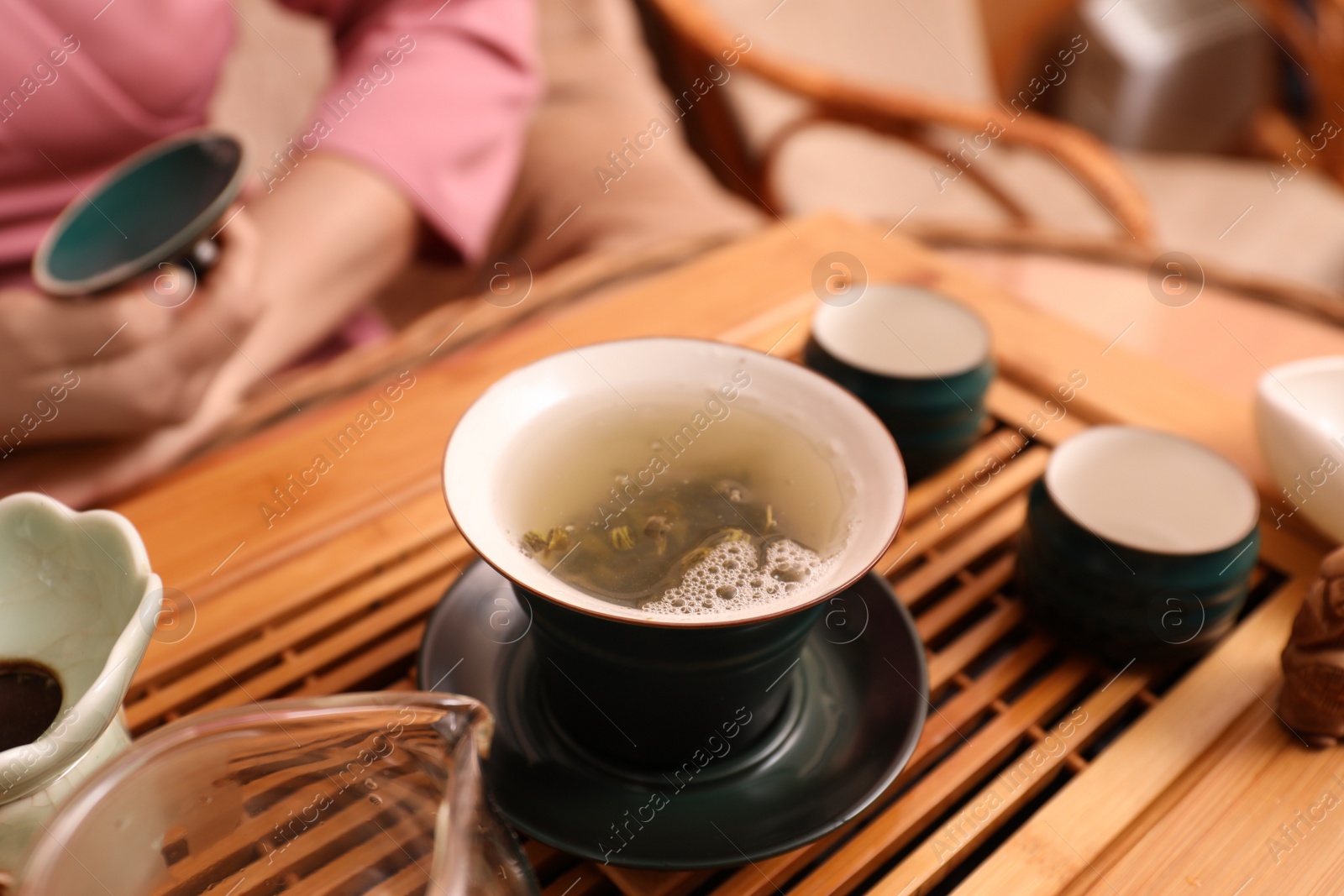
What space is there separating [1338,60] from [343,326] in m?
2.02

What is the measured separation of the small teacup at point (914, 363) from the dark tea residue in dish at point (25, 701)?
2.08ft

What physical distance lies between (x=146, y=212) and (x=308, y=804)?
615 mm

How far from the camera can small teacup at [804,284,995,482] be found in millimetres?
858

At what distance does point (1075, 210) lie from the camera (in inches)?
88.7

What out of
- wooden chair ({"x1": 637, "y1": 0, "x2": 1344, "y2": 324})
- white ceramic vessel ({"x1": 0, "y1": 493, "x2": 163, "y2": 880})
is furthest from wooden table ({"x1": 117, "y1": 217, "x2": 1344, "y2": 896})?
wooden chair ({"x1": 637, "y1": 0, "x2": 1344, "y2": 324})

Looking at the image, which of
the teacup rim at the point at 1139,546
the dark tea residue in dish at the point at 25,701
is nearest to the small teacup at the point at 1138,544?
the teacup rim at the point at 1139,546

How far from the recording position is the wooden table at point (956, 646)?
1.98ft

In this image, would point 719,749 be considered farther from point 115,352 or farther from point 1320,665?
point 115,352

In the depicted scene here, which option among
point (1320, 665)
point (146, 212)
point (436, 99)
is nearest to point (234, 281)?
point (146, 212)

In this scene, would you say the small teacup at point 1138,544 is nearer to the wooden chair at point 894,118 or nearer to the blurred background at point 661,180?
the blurred background at point 661,180

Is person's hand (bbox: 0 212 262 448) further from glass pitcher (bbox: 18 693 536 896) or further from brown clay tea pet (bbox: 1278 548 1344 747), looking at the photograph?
brown clay tea pet (bbox: 1278 548 1344 747)

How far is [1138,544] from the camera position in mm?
763

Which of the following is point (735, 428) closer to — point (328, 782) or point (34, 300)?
point (328, 782)

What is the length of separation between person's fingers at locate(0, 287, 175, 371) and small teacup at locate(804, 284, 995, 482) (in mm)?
617
